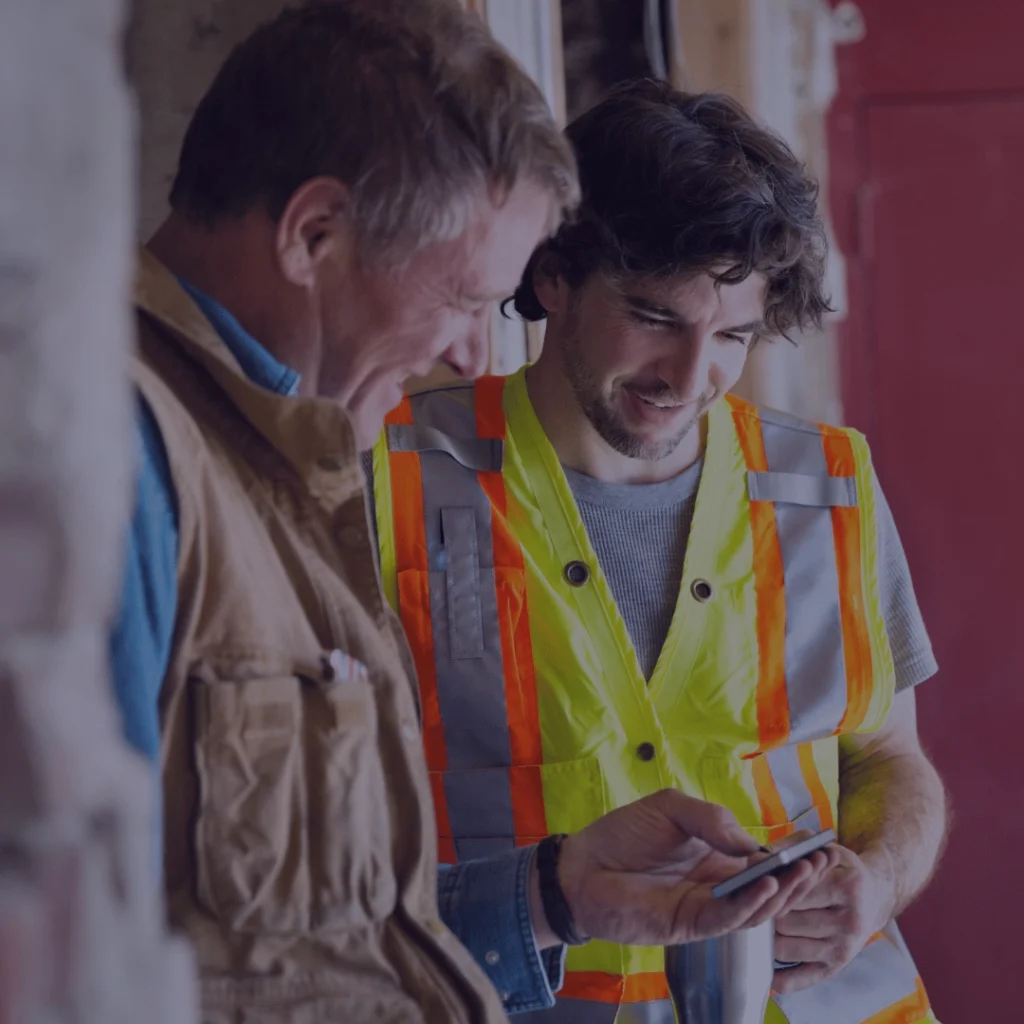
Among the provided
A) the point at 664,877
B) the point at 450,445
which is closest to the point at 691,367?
the point at 450,445

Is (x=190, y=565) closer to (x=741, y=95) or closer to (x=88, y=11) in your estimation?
(x=88, y=11)

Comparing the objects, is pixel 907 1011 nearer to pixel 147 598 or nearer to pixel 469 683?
pixel 469 683

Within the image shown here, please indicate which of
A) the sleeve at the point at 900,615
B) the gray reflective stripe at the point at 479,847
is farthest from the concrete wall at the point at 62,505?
the sleeve at the point at 900,615

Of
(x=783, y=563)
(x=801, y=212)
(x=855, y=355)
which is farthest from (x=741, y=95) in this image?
(x=783, y=563)

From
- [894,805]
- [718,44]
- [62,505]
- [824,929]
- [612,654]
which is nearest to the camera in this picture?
[62,505]

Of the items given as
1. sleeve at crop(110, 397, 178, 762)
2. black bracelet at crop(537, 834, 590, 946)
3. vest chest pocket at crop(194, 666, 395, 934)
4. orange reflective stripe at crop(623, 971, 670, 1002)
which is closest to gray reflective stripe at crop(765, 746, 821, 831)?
orange reflective stripe at crop(623, 971, 670, 1002)

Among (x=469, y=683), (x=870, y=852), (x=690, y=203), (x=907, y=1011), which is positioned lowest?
(x=907, y=1011)

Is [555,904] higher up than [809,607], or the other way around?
[809,607]

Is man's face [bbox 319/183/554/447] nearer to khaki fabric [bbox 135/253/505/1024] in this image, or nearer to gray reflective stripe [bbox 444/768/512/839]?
khaki fabric [bbox 135/253/505/1024]

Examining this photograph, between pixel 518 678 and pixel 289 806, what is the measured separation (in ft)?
2.51

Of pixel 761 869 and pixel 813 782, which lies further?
pixel 813 782

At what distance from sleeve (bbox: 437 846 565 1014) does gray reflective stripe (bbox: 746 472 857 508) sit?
692mm

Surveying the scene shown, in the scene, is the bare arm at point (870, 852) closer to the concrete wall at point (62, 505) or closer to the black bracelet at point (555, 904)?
the black bracelet at point (555, 904)

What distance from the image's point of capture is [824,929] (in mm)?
1550
